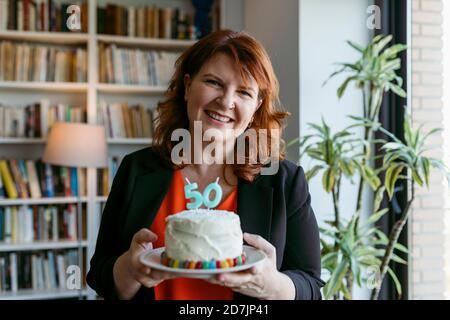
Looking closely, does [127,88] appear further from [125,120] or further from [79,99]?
[79,99]

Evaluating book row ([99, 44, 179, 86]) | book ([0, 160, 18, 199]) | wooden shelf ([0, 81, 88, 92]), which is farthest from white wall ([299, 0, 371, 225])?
book ([0, 160, 18, 199])

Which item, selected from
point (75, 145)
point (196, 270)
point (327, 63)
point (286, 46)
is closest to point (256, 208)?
point (196, 270)

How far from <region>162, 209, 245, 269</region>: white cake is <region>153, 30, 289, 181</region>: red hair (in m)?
0.18

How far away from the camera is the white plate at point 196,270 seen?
0.82m

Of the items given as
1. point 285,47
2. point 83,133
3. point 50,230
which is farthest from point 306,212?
point 50,230

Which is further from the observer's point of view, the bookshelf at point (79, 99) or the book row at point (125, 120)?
the book row at point (125, 120)

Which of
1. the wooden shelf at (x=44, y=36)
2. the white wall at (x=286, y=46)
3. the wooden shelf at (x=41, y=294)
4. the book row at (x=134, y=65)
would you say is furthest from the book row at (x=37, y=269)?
the white wall at (x=286, y=46)

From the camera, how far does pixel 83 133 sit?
115 inches

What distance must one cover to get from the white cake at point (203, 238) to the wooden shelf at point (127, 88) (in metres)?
2.39

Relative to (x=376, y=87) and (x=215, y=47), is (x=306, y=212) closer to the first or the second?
(x=215, y=47)

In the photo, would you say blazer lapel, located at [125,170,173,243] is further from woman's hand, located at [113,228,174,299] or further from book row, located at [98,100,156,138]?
book row, located at [98,100,156,138]

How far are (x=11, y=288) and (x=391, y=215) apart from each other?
228 centimetres

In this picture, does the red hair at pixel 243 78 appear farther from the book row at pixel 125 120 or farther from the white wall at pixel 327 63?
the book row at pixel 125 120

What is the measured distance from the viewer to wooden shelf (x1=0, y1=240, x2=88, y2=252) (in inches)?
118
